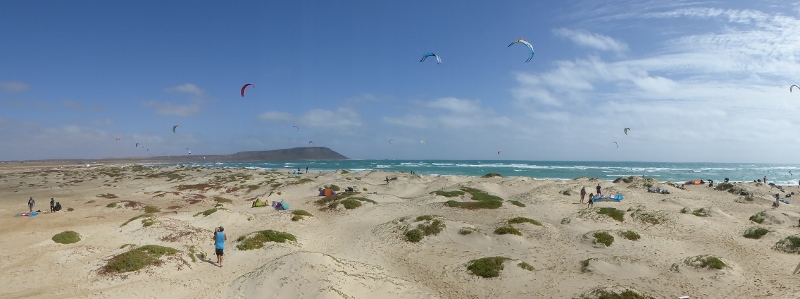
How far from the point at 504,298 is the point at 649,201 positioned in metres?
35.6

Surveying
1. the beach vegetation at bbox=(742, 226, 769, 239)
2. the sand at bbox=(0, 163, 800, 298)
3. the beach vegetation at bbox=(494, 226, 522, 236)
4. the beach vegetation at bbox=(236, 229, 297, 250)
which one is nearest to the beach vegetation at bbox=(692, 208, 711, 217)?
the sand at bbox=(0, 163, 800, 298)

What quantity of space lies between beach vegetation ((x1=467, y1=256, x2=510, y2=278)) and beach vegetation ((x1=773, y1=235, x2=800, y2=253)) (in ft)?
52.8

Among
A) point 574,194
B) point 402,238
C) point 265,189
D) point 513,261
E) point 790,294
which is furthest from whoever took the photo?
point 265,189

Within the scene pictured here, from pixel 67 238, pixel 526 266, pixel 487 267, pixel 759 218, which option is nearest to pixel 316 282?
pixel 487 267

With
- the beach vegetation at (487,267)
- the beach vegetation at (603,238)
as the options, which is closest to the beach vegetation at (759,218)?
the beach vegetation at (603,238)

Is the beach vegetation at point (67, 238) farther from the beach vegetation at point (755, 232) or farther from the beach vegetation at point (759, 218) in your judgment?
the beach vegetation at point (759, 218)

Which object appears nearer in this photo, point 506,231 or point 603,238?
point 603,238

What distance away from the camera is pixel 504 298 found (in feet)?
47.4

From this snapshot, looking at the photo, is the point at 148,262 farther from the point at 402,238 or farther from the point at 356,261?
the point at 402,238

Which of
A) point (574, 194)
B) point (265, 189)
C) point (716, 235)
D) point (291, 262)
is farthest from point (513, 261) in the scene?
point (265, 189)

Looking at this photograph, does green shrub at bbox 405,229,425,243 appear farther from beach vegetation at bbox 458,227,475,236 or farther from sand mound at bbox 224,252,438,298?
sand mound at bbox 224,252,438,298

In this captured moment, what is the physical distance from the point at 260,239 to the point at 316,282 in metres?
8.65

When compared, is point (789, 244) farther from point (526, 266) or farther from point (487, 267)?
point (487, 267)

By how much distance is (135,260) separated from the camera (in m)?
16.2
